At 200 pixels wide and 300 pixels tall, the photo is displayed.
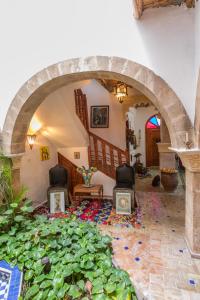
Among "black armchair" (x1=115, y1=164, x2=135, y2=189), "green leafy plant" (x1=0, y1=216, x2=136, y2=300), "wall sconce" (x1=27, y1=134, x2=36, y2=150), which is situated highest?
"wall sconce" (x1=27, y1=134, x2=36, y2=150)

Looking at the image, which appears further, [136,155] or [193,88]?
[136,155]

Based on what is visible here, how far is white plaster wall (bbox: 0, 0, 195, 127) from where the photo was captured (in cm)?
214

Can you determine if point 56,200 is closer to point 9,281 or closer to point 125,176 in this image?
point 125,176

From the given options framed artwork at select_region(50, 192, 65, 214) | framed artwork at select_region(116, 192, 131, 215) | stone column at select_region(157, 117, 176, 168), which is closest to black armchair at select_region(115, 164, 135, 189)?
framed artwork at select_region(116, 192, 131, 215)

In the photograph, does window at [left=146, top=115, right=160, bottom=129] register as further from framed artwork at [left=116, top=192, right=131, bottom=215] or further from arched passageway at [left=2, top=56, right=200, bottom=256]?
arched passageway at [left=2, top=56, right=200, bottom=256]

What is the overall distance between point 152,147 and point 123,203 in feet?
18.6

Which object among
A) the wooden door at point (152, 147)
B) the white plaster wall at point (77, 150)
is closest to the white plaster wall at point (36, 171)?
the white plaster wall at point (77, 150)

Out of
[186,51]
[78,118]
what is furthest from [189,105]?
[78,118]

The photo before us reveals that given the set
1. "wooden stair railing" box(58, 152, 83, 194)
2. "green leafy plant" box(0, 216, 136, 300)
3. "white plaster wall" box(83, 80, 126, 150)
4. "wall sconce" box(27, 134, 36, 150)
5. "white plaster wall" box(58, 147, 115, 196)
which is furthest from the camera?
"white plaster wall" box(83, 80, 126, 150)

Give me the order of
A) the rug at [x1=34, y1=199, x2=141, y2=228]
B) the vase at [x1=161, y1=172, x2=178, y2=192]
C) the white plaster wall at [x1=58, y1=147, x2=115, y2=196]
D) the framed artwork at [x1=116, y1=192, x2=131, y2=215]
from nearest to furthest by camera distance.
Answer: the rug at [x1=34, y1=199, x2=141, y2=228], the framed artwork at [x1=116, y1=192, x2=131, y2=215], the vase at [x1=161, y1=172, x2=178, y2=192], the white plaster wall at [x1=58, y1=147, x2=115, y2=196]

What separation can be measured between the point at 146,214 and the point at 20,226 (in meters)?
2.37

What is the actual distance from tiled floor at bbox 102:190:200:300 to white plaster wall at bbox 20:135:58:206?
2.18 meters

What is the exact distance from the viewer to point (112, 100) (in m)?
5.68

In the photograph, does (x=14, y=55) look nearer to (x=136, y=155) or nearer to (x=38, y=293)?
(x=38, y=293)
